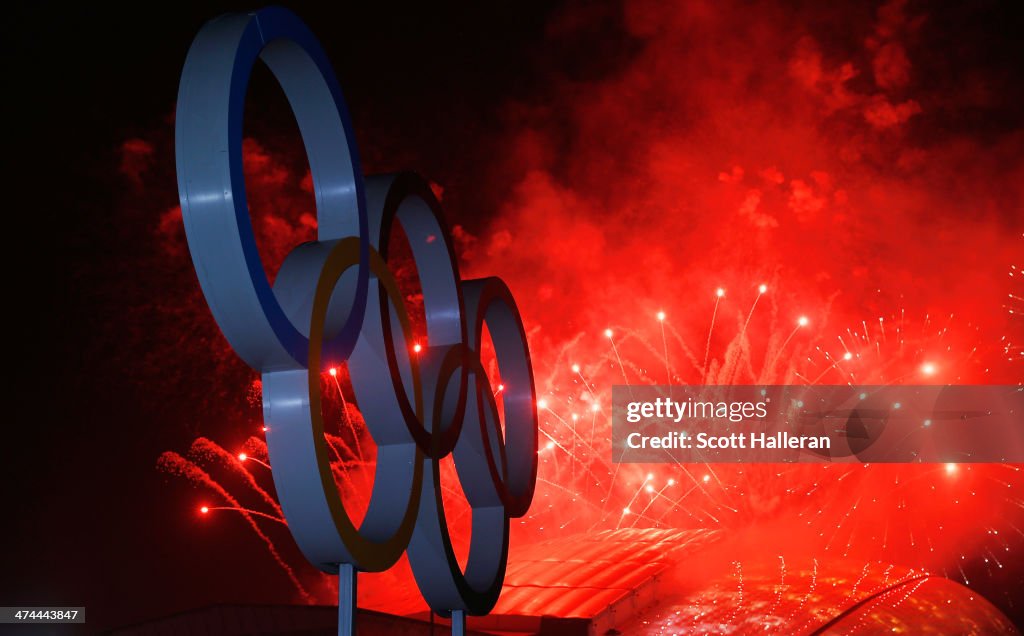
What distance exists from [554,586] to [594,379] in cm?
1514

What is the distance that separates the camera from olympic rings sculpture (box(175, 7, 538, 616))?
7117mm

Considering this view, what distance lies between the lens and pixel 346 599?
8.12 meters

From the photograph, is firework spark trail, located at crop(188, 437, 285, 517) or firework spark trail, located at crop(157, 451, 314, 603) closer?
firework spark trail, located at crop(157, 451, 314, 603)

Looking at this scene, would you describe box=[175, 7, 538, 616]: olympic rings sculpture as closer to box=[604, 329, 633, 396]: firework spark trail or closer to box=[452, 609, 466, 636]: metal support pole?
box=[452, 609, 466, 636]: metal support pole

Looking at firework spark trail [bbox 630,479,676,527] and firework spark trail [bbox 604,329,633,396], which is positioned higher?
firework spark trail [bbox 604,329,633,396]

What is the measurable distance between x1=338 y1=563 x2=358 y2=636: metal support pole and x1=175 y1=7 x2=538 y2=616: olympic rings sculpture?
0.08m

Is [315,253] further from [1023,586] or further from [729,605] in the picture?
[1023,586]

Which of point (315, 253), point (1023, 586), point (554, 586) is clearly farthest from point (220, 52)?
point (1023, 586)

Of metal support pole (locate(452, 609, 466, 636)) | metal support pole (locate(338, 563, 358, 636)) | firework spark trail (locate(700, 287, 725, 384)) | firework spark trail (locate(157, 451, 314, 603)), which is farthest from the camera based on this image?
firework spark trail (locate(700, 287, 725, 384))

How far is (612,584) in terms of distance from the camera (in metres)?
22.2

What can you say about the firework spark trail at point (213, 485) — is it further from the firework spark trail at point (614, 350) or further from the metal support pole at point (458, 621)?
the metal support pole at point (458, 621)

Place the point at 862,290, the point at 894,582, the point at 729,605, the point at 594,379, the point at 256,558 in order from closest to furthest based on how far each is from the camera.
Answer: the point at 729,605
the point at 894,582
the point at 256,558
the point at 594,379
the point at 862,290

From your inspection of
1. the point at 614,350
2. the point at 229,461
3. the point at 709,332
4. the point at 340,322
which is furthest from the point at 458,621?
the point at 709,332

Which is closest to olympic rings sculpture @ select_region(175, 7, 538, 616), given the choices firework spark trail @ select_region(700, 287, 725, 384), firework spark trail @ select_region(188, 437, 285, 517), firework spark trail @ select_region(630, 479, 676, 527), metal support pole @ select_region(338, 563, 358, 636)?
metal support pole @ select_region(338, 563, 358, 636)
